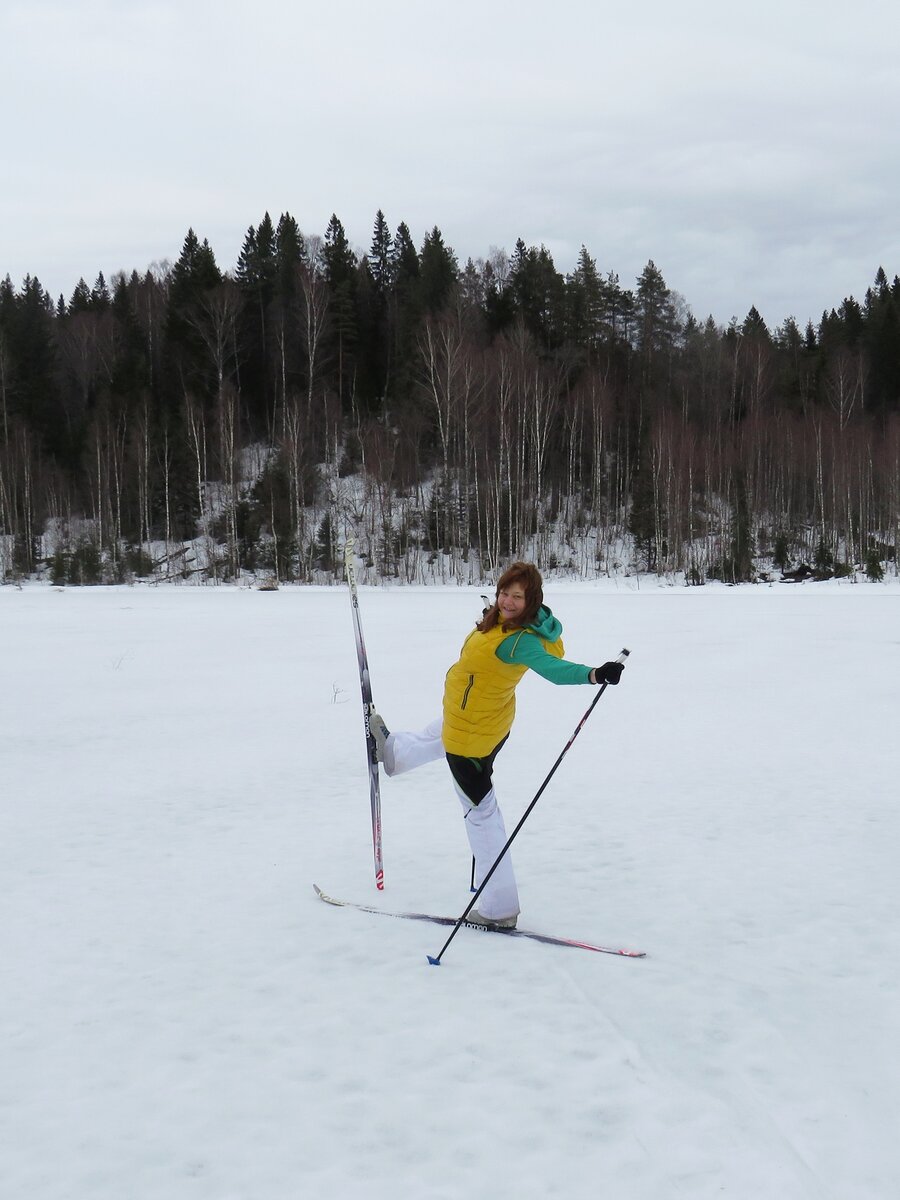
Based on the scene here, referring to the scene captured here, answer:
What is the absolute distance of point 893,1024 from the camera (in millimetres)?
3492

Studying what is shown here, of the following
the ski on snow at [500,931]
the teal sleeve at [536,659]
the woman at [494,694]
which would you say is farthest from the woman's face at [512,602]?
the ski on snow at [500,931]

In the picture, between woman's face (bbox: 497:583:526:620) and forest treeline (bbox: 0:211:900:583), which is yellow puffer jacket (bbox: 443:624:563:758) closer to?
woman's face (bbox: 497:583:526:620)

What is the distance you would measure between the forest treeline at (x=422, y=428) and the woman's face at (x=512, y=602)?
33.1 meters

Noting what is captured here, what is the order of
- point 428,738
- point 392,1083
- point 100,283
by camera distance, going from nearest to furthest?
1. point 392,1083
2. point 428,738
3. point 100,283

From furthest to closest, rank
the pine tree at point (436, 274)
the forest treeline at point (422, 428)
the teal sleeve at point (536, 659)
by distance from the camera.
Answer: the pine tree at point (436, 274) < the forest treeline at point (422, 428) < the teal sleeve at point (536, 659)

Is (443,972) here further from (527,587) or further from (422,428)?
(422,428)

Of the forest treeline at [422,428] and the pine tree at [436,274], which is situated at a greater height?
the pine tree at [436,274]

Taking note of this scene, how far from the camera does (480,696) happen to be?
419cm

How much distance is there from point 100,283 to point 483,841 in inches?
2902

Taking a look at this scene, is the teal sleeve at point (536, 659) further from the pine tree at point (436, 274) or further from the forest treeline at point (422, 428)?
the pine tree at point (436, 274)

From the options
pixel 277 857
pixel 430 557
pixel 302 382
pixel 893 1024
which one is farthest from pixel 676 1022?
pixel 302 382

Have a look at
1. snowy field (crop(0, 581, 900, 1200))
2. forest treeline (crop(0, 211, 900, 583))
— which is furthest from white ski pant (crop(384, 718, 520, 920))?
forest treeline (crop(0, 211, 900, 583))

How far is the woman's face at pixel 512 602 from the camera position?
4023 millimetres

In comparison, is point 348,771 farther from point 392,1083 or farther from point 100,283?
point 100,283
